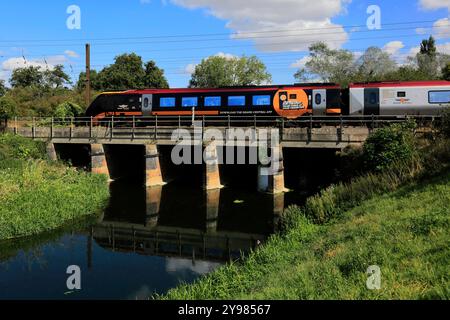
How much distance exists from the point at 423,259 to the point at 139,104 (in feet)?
87.4

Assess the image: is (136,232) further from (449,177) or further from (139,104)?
(139,104)

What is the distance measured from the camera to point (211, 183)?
25188 mm

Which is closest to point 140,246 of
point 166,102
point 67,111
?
point 166,102

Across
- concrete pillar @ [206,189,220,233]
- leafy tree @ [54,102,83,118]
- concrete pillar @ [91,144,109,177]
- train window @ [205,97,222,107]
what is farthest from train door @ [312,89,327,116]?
leafy tree @ [54,102,83,118]

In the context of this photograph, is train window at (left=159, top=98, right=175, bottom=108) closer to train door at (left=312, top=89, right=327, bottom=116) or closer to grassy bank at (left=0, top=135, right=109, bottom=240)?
grassy bank at (left=0, top=135, right=109, bottom=240)

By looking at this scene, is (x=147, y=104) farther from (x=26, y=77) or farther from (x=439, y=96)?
(x=26, y=77)

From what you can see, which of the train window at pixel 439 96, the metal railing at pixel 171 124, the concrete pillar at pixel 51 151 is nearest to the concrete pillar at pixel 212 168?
the metal railing at pixel 171 124

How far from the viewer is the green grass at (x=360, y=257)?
679cm

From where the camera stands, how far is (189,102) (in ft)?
96.5

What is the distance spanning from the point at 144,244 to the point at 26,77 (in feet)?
225

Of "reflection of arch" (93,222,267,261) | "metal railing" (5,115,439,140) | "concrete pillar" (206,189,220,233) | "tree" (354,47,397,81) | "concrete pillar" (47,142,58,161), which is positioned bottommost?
"reflection of arch" (93,222,267,261)

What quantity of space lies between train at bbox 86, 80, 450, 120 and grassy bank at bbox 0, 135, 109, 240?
24.8 feet

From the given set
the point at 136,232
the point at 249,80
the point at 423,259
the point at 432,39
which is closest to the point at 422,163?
the point at 423,259

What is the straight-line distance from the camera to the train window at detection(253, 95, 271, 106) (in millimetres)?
27250
